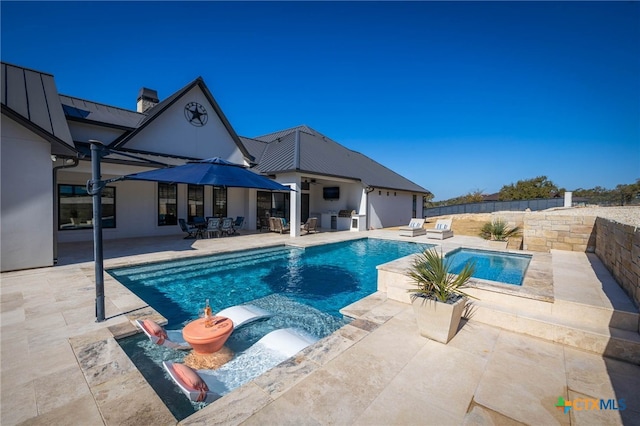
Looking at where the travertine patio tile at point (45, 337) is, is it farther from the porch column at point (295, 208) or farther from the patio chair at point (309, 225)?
the patio chair at point (309, 225)

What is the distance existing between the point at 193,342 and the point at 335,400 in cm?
212

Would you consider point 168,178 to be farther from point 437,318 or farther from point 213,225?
point 213,225

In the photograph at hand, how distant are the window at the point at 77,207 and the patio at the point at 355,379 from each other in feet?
29.0

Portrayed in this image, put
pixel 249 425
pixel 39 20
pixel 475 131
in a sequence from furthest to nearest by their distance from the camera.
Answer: pixel 475 131
pixel 39 20
pixel 249 425

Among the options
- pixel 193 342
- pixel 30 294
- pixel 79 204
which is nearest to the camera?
pixel 193 342

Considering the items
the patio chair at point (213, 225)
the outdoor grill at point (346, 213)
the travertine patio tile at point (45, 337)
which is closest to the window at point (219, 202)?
the patio chair at point (213, 225)

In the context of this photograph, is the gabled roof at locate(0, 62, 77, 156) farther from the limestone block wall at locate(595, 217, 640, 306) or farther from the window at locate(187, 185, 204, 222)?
the limestone block wall at locate(595, 217, 640, 306)

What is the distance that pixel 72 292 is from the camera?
5367 mm

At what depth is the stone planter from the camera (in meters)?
3.37

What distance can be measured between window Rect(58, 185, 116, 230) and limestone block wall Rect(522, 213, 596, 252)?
55.8 ft

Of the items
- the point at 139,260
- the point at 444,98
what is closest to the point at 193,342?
the point at 139,260

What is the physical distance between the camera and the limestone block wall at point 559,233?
25.8ft

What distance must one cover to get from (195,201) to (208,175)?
9.74 meters

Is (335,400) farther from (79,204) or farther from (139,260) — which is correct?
(79,204)
